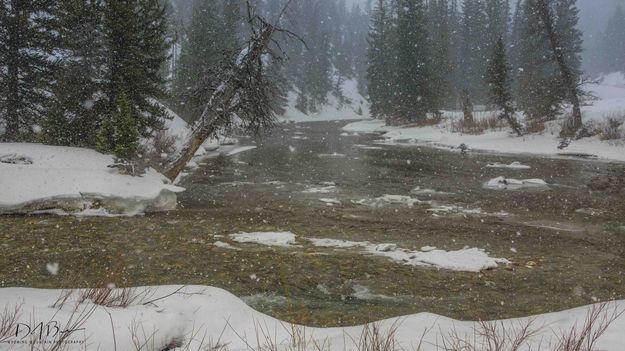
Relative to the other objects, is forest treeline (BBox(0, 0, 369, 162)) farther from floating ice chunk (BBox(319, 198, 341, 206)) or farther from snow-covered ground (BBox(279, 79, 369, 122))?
snow-covered ground (BBox(279, 79, 369, 122))

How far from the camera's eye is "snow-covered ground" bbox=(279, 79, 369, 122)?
7562cm

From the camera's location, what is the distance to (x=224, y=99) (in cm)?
1576

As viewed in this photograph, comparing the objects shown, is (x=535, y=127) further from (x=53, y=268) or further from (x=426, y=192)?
(x=53, y=268)

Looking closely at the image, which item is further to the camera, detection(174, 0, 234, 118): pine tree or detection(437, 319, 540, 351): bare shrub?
detection(174, 0, 234, 118): pine tree

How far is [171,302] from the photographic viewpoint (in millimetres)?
4746

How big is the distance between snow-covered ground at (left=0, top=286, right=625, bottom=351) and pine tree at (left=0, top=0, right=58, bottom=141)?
16515 millimetres

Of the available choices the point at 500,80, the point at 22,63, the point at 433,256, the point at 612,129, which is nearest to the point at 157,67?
the point at 22,63

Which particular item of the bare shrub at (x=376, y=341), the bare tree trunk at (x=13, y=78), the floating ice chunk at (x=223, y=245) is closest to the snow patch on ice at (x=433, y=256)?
the floating ice chunk at (x=223, y=245)

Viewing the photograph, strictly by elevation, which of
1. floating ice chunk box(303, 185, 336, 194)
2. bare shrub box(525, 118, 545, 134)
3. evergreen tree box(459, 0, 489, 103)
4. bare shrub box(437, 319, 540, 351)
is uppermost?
evergreen tree box(459, 0, 489, 103)

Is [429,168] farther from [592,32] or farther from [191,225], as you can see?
[592,32]

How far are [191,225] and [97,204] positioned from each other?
286cm

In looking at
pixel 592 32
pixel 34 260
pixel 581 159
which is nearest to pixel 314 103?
pixel 581 159

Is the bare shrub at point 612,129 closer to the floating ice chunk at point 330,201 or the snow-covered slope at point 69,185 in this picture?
the floating ice chunk at point 330,201

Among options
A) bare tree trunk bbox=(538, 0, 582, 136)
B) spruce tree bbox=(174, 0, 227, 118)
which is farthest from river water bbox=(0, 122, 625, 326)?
spruce tree bbox=(174, 0, 227, 118)
